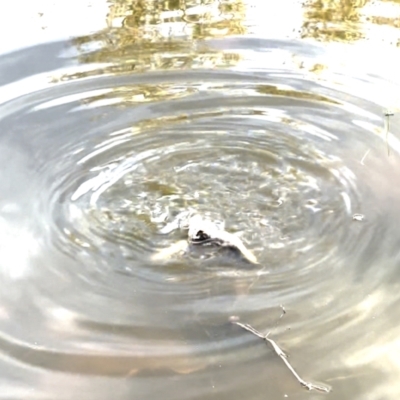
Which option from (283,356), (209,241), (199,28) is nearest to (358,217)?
(209,241)

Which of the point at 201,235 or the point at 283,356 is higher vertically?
the point at 201,235

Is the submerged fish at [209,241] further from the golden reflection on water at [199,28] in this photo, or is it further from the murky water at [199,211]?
the golden reflection on water at [199,28]

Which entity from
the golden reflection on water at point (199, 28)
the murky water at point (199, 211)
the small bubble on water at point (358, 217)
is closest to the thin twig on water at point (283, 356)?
the murky water at point (199, 211)

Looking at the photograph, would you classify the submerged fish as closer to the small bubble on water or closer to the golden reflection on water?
the small bubble on water

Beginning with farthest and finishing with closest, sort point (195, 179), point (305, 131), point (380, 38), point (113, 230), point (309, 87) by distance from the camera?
point (380, 38)
point (309, 87)
point (305, 131)
point (195, 179)
point (113, 230)

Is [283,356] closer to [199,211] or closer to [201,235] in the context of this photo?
[201,235]

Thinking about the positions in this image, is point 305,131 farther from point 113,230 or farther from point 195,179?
point 113,230

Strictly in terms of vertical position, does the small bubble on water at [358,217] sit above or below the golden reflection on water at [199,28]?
below

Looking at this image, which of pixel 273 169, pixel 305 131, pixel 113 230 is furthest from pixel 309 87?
pixel 113 230
